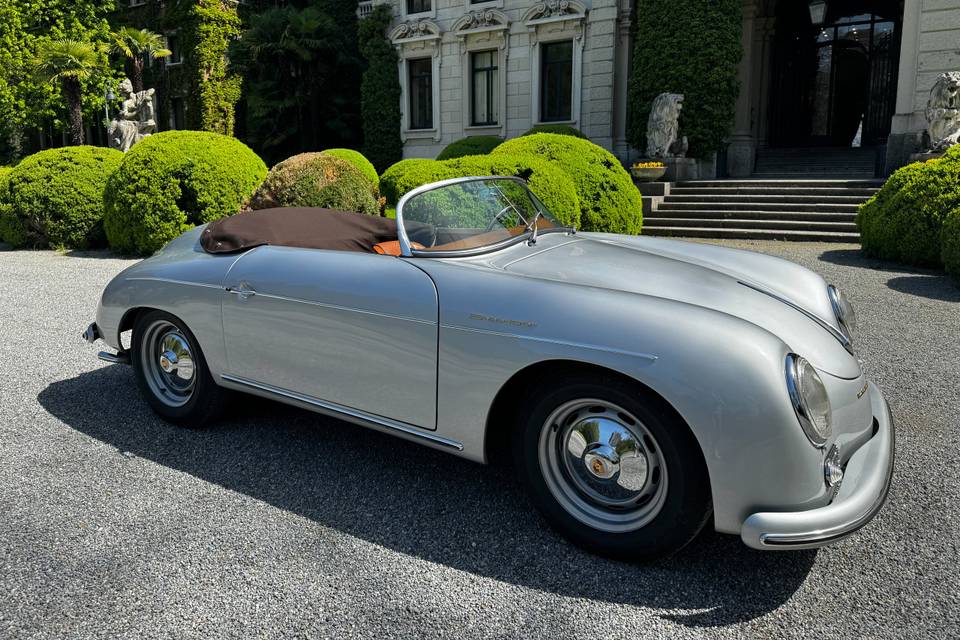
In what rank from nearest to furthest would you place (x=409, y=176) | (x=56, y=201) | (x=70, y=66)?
(x=409, y=176), (x=56, y=201), (x=70, y=66)

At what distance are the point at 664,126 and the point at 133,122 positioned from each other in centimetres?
1452

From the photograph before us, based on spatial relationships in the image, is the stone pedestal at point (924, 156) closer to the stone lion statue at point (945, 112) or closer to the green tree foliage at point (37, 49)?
the stone lion statue at point (945, 112)

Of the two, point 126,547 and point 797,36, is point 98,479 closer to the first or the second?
point 126,547

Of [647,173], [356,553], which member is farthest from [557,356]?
[647,173]

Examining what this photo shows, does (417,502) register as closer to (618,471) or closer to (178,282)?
(618,471)

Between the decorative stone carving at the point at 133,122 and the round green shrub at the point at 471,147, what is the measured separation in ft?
27.1

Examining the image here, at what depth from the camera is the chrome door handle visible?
3428 mm

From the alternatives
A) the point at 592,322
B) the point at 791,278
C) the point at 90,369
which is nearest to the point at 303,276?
the point at 592,322

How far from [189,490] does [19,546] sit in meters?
0.68

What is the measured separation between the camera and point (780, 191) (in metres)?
14.1

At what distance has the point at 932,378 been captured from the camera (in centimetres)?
479

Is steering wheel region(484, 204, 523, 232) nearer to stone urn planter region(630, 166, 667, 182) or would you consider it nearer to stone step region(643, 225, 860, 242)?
stone step region(643, 225, 860, 242)

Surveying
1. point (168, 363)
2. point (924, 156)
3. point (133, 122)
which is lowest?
point (168, 363)

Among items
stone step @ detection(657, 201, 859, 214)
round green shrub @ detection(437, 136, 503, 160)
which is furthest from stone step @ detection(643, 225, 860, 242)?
round green shrub @ detection(437, 136, 503, 160)
